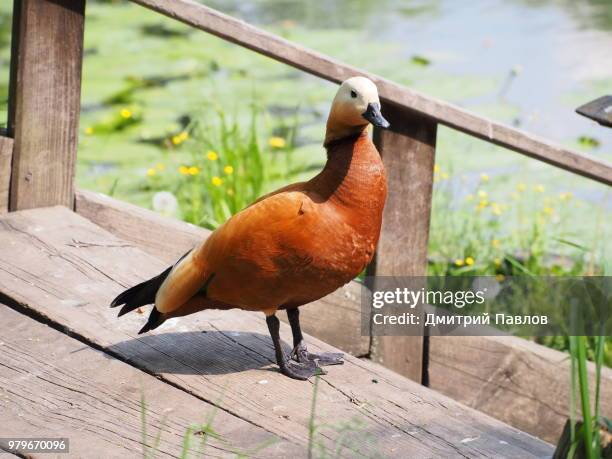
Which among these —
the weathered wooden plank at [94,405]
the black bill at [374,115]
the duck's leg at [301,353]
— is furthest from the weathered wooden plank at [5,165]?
the black bill at [374,115]

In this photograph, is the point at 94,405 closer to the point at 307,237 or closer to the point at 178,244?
the point at 307,237

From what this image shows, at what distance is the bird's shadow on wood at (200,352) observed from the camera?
2760 millimetres

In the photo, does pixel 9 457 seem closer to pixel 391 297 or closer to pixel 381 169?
pixel 381 169

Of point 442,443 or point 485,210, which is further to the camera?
point 485,210

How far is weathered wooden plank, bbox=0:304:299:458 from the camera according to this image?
234cm

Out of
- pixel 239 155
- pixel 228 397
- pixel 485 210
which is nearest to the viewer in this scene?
pixel 228 397

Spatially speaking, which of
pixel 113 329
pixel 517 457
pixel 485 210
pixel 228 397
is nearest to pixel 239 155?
pixel 485 210

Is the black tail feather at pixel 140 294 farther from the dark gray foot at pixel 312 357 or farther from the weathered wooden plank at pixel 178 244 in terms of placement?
the weathered wooden plank at pixel 178 244

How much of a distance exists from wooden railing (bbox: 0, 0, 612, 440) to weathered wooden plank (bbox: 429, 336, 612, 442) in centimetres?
9

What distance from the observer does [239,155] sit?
15.4ft

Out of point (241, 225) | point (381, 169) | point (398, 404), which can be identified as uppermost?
point (381, 169)

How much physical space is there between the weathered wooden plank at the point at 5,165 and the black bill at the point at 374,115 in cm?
139

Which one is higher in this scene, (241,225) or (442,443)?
(241,225)

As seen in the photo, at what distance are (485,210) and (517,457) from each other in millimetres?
2885
